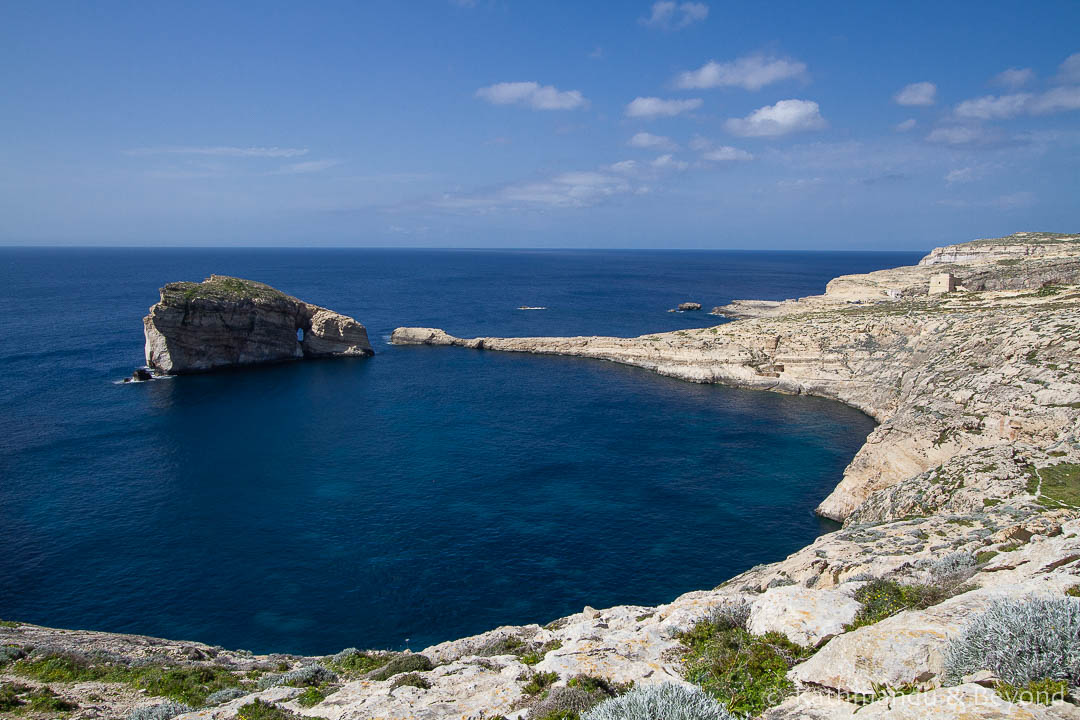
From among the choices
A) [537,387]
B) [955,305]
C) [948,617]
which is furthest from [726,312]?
[948,617]

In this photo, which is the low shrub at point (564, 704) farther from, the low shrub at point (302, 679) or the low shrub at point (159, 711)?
the low shrub at point (159, 711)

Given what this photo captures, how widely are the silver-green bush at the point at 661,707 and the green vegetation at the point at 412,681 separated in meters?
5.65

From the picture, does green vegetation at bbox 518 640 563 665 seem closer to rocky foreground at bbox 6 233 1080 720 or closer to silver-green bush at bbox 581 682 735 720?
rocky foreground at bbox 6 233 1080 720

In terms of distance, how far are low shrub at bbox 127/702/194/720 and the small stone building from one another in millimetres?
102679

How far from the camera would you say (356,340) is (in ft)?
303

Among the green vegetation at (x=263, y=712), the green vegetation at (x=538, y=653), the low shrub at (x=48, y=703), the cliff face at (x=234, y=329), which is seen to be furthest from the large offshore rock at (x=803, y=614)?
the cliff face at (x=234, y=329)

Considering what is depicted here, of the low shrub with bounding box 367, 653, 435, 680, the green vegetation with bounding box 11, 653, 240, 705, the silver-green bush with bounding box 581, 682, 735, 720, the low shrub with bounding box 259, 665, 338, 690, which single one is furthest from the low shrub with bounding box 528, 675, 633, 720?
the green vegetation with bounding box 11, 653, 240, 705

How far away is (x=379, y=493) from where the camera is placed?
42344 millimetres

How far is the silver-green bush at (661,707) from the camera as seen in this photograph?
7.75m

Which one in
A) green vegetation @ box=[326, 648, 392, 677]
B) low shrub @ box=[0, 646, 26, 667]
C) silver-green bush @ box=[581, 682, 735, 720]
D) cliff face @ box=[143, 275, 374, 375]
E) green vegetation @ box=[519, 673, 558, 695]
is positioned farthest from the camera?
cliff face @ box=[143, 275, 374, 375]

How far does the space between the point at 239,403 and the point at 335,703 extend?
61734mm

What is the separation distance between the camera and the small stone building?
89000 millimetres

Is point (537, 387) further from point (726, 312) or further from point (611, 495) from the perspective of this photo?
point (726, 312)

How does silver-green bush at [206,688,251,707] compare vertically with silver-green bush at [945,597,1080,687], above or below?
below
